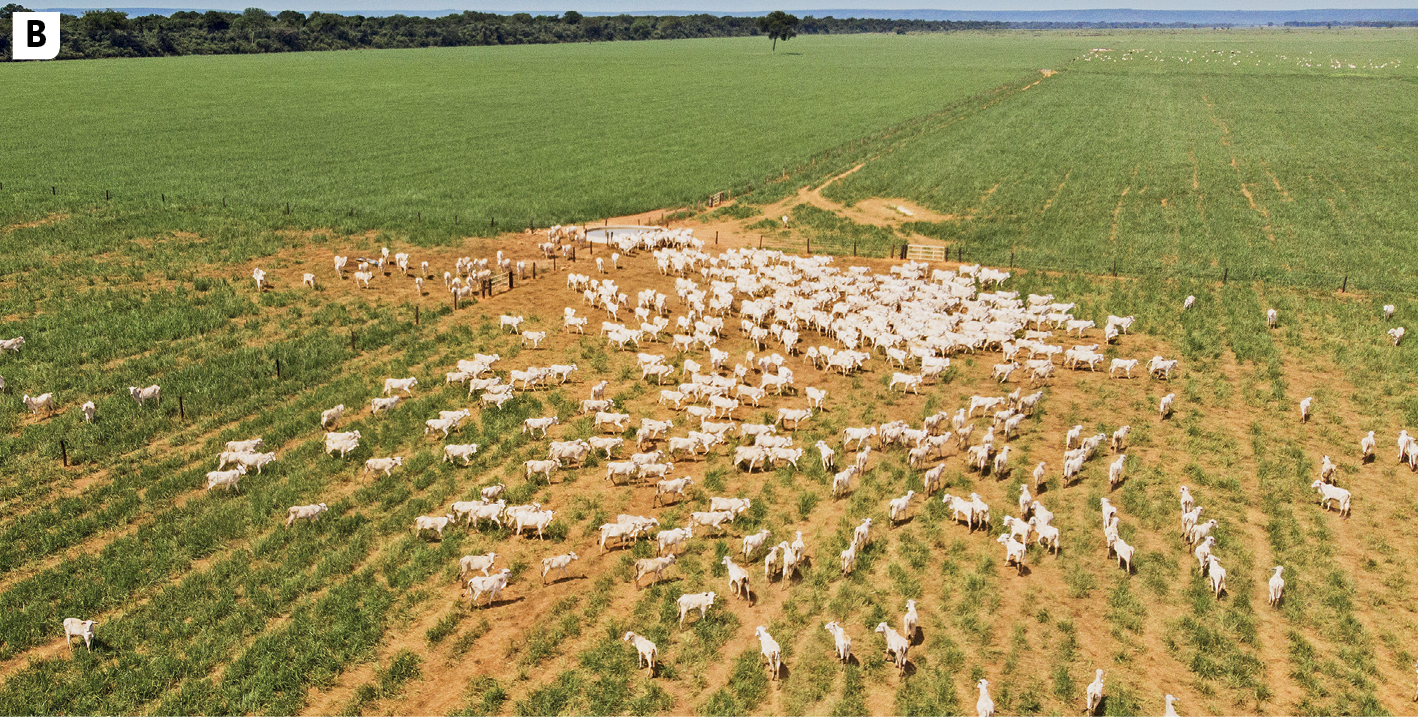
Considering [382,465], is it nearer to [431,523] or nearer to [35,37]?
[431,523]

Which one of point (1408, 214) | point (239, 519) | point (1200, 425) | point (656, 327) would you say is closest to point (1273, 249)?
point (1408, 214)

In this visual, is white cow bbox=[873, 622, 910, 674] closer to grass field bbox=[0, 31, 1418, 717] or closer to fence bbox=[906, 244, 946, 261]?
grass field bbox=[0, 31, 1418, 717]

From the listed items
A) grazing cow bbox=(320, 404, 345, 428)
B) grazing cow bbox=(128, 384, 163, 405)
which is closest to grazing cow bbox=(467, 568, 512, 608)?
grazing cow bbox=(320, 404, 345, 428)

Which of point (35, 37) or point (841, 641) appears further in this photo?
point (35, 37)

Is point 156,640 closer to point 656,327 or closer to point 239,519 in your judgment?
point 239,519

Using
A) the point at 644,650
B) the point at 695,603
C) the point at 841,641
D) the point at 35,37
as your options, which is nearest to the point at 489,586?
the point at 644,650

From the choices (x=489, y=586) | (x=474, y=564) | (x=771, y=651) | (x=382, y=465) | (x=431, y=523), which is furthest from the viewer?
(x=382, y=465)
